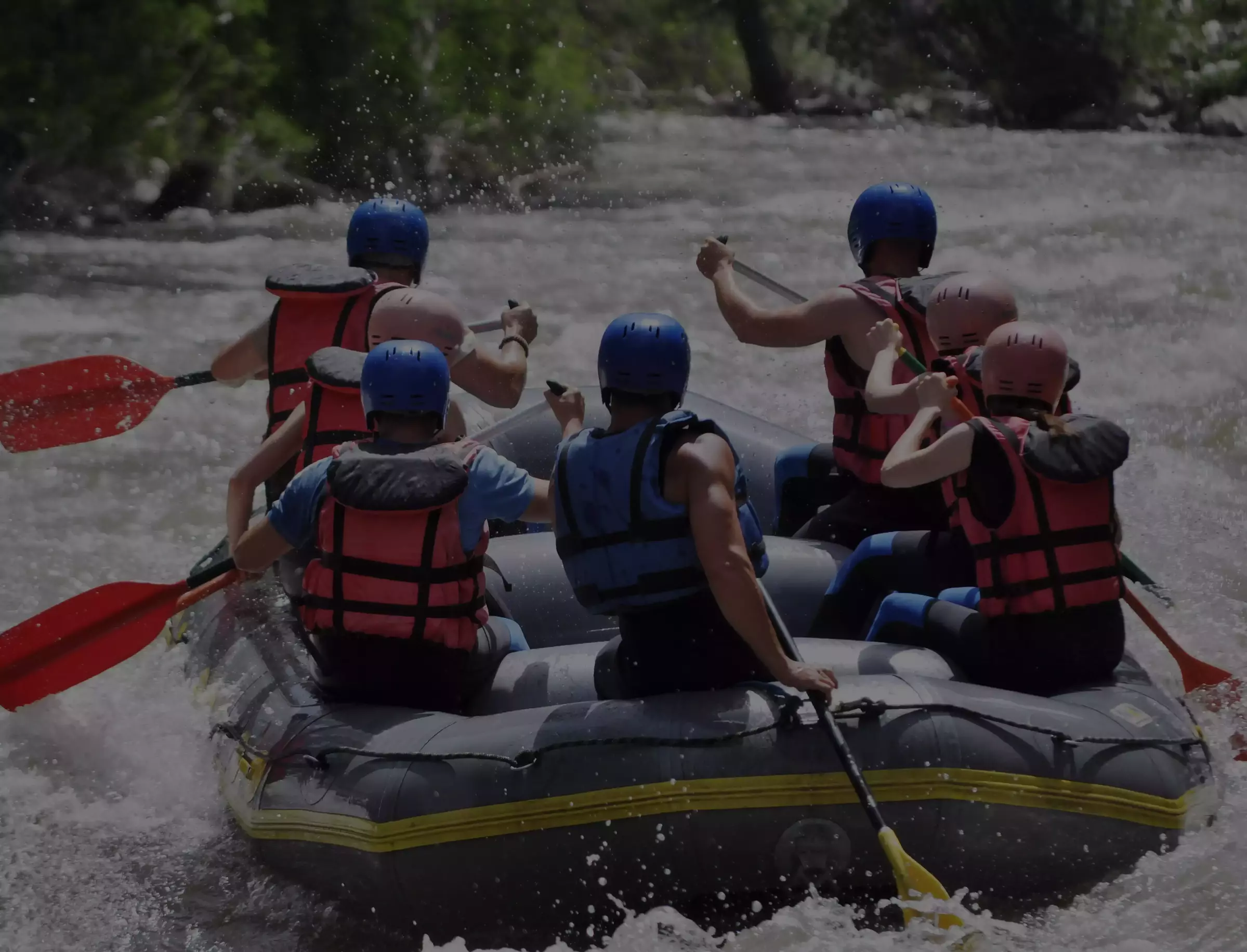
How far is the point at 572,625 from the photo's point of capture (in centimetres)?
462

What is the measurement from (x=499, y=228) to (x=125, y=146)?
3113mm

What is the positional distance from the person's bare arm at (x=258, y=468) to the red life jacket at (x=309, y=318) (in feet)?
0.83

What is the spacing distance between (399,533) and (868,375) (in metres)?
1.40

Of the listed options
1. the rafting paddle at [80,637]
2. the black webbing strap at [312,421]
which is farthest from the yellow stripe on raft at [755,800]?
the rafting paddle at [80,637]

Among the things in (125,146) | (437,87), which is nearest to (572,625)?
(125,146)

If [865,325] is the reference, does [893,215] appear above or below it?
above

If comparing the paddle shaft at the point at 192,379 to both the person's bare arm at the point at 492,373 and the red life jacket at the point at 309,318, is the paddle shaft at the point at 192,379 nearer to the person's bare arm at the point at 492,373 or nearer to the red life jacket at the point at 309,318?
the red life jacket at the point at 309,318

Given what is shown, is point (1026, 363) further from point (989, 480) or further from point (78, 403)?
point (78, 403)

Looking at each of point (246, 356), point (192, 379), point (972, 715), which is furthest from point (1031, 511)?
Result: point (192, 379)

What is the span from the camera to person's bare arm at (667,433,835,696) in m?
3.40

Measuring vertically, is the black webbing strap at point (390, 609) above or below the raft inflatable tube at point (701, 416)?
above

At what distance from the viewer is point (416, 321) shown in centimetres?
411

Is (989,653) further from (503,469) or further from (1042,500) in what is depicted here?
(503,469)

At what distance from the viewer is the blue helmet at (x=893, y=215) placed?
14.7 ft
